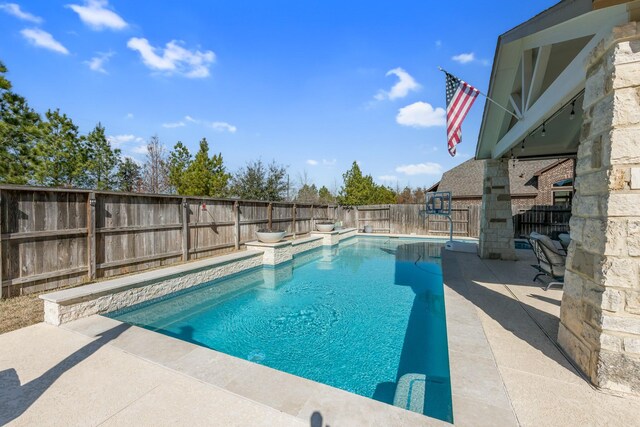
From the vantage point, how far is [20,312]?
13.0 ft

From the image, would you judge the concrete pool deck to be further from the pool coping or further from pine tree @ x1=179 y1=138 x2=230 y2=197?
pine tree @ x1=179 y1=138 x2=230 y2=197

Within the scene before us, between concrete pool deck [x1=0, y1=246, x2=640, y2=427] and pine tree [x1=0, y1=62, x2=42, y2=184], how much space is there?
11161mm

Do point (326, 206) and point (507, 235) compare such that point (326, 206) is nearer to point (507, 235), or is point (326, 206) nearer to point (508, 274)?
point (507, 235)

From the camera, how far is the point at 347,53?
984 centimetres

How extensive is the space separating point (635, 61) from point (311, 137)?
19287mm

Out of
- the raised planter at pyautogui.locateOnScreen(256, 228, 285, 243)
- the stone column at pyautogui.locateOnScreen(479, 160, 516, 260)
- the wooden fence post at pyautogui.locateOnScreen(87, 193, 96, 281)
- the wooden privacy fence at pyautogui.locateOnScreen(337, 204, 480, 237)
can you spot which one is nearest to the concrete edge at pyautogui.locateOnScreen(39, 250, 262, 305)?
the wooden fence post at pyautogui.locateOnScreen(87, 193, 96, 281)

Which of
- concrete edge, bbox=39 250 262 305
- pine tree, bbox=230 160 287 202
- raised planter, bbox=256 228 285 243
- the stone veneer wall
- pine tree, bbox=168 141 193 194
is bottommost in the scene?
the stone veneer wall

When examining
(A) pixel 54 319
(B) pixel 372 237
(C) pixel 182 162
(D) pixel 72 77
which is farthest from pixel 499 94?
(C) pixel 182 162

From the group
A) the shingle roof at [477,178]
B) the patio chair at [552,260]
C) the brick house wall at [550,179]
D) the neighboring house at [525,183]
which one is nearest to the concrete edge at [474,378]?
the patio chair at [552,260]

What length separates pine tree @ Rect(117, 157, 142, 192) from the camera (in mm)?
17609

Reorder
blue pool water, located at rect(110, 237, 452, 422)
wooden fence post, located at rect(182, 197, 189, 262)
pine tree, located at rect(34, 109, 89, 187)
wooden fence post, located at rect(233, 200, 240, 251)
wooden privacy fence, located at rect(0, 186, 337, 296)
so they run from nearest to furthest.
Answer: blue pool water, located at rect(110, 237, 452, 422)
wooden privacy fence, located at rect(0, 186, 337, 296)
wooden fence post, located at rect(182, 197, 189, 262)
wooden fence post, located at rect(233, 200, 240, 251)
pine tree, located at rect(34, 109, 89, 187)

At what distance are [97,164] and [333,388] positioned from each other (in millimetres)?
18808

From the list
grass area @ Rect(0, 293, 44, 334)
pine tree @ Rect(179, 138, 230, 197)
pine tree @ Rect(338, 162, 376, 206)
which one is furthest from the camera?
pine tree @ Rect(338, 162, 376, 206)

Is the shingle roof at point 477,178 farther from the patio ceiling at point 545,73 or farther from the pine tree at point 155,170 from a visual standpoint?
the pine tree at point 155,170
